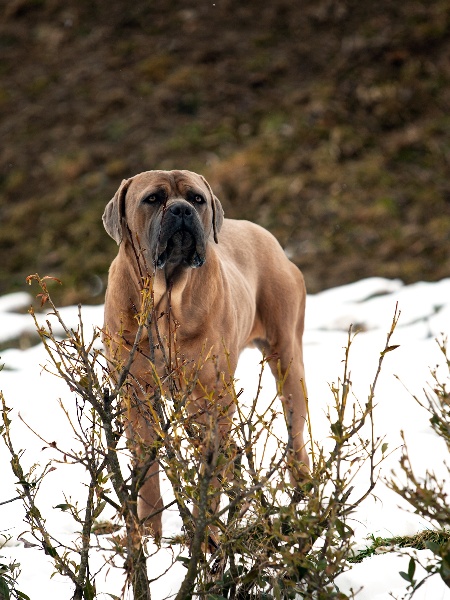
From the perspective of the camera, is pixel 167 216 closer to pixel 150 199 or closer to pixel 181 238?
pixel 181 238

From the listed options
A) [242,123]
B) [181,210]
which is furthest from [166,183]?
[242,123]

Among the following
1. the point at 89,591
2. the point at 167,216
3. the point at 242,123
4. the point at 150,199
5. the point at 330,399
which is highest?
the point at 242,123

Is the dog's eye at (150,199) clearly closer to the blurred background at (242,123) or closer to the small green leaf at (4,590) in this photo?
the small green leaf at (4,590)

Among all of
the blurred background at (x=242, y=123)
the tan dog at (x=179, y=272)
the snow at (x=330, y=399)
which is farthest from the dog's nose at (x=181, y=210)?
the blurred background at (x=242, y=123)

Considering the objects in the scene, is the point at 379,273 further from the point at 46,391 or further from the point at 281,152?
the point at 46,391

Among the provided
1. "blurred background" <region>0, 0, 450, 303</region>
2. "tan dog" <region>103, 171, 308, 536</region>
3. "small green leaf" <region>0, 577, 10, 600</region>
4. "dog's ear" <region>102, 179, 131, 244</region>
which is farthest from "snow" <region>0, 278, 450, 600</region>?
"dog's ear" <region>102, 179, 131, 244</region>

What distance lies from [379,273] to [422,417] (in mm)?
3637

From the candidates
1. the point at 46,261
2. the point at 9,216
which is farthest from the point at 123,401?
the point at 9,216

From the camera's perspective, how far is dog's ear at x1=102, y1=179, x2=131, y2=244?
396 cm

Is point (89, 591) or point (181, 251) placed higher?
point (181, 251)

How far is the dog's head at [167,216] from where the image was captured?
3.69m

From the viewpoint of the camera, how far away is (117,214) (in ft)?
13.0

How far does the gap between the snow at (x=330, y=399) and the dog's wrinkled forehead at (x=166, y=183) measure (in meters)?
0.95

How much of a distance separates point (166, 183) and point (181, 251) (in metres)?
0.38
